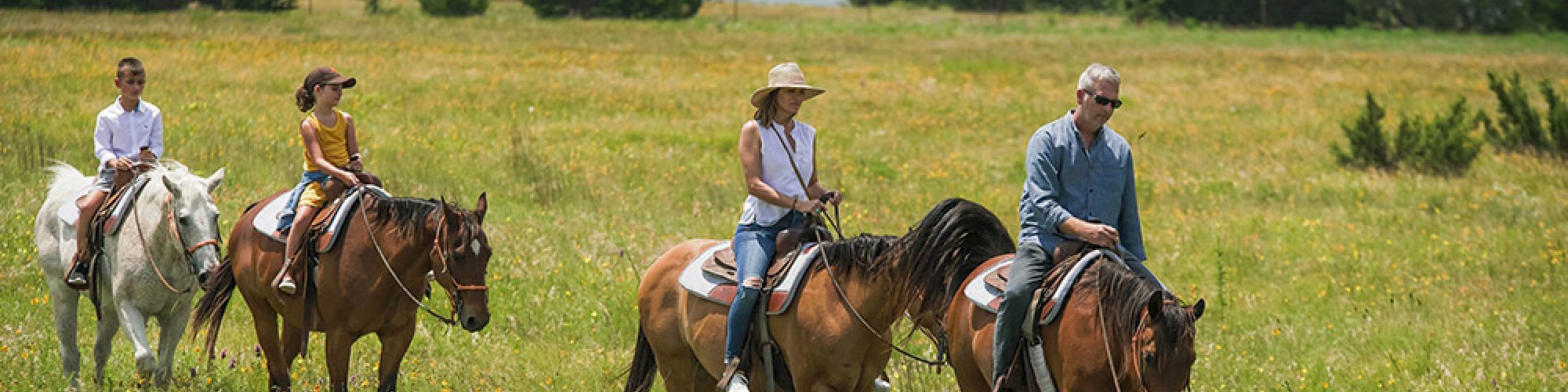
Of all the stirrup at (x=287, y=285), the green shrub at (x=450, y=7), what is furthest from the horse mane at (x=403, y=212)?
the green shrub at (x=450, y=7)

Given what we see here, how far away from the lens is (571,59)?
36.0m

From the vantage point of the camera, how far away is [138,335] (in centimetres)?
862

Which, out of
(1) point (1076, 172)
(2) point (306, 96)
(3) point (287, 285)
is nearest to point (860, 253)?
(1) point (1076, 172)

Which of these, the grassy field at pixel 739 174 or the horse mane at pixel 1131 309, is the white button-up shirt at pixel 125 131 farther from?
the horse mane at pixel 1131 309

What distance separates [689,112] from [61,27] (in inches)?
678

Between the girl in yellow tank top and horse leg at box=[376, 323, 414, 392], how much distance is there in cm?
61

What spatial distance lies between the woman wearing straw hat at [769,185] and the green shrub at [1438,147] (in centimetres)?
1846

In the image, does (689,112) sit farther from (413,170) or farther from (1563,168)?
(1563,168)

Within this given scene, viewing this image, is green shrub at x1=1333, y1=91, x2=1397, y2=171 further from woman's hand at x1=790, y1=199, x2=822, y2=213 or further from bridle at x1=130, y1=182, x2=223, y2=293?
bridle at x1=130, y1=182, x2=223, y2=293

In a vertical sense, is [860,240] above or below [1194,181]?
above

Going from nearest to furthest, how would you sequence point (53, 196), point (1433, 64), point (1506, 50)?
point (53, 196)
point (1433, 64)
point (1506, 50)

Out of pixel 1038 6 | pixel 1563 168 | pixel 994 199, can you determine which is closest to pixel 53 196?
pixel 994 199

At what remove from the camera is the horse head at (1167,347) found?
17.3ft

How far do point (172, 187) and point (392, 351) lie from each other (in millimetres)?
1807
